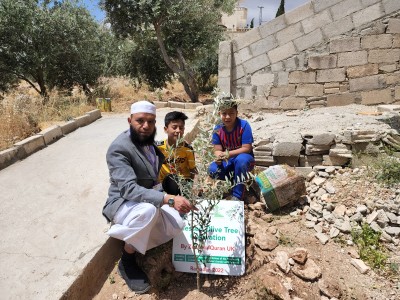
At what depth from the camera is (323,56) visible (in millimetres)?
5840

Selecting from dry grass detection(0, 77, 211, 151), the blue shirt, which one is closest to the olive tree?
dry grass detection(0, 77, 211, 151)

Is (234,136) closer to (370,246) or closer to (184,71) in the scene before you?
(370,246)

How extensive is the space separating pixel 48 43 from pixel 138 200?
33.2ft

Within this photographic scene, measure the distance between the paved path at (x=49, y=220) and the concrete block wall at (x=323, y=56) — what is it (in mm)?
3817

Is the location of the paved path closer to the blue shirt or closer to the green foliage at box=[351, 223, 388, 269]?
the blue shirt

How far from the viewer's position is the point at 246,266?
2.61 metres

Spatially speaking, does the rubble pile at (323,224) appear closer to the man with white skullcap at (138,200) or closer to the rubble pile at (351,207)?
the rubble pile at (351,207)

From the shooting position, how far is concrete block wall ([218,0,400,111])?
5.56 m

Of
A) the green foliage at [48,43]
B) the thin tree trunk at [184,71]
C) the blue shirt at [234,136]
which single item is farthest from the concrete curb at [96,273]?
the thin tree trunk at [184,71]

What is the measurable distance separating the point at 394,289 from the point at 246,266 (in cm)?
123

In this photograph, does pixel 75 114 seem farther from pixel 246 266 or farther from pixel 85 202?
pixel 246 266

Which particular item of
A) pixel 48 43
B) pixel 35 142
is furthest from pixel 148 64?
pixel 35 142

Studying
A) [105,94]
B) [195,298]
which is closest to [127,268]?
[195,298]

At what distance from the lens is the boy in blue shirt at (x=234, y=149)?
10.7 feet
